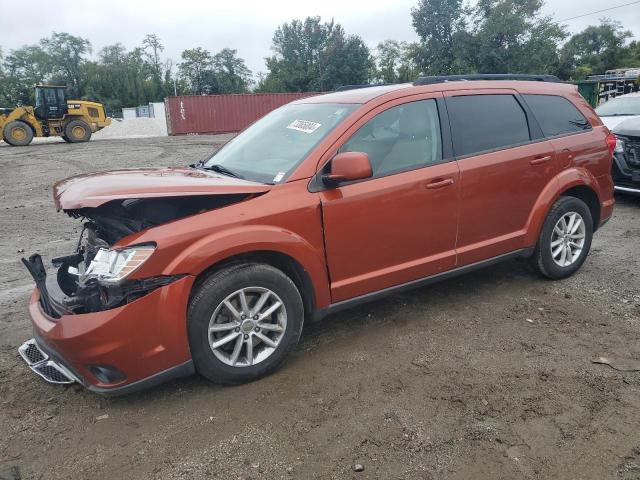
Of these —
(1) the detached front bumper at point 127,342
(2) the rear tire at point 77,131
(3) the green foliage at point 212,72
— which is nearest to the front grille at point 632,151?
(1) the detached front bumper at point 127,342

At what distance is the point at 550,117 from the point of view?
175 inches

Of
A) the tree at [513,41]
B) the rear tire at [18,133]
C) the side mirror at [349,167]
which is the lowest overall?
the side mirror at [349,167]

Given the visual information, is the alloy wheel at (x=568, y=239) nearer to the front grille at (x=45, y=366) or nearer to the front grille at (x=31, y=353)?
the front grille at (x=45, y=366)

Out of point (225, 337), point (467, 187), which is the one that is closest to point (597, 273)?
point (467, 187)

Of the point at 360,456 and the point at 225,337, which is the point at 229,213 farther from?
the point at 360,456

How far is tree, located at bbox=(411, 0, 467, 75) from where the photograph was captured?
151 ft

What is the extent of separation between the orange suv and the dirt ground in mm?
236

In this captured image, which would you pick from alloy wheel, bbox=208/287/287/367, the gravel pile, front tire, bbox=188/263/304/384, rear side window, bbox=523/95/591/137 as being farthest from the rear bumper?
the gravel pile

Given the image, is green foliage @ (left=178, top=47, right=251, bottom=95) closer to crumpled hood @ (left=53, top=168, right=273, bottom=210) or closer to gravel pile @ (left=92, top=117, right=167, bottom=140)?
gravel pile @ (left=92, top=117, right=167, bottom=140)

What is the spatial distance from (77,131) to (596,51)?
76.4 m

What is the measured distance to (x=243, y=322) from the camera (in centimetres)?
301

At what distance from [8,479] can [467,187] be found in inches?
129

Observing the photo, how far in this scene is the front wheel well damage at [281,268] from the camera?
9.67 feet

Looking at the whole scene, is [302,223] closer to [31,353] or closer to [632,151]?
[31,353]
